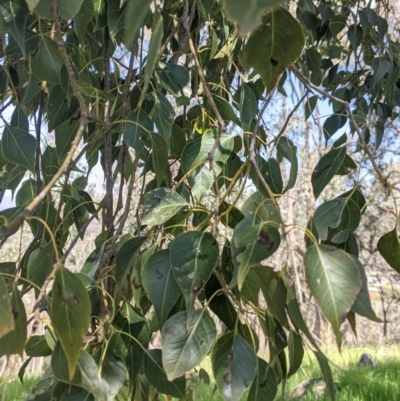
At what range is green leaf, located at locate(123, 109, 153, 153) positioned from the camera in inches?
25.5

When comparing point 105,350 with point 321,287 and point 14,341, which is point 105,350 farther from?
point 321,287

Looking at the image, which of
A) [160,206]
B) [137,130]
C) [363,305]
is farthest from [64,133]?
[363,305]

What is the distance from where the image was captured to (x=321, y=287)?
39 centimetres

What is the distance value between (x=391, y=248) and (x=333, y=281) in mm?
151

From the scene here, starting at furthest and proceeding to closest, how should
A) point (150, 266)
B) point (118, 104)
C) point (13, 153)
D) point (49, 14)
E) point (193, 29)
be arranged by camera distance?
point (193, 29) → point (118, 104) → point (13, 153) → point (49, 14) → point (150, 266)

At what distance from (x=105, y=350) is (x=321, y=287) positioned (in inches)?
9.0

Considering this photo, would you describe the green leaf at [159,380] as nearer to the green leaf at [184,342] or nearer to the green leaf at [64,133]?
the green leaf at [184,342]

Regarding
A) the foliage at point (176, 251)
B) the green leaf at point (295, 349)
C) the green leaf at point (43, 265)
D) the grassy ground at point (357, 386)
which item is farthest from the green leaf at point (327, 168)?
the grassy ground at point (357, 386)

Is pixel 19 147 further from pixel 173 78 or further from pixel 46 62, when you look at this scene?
pixel 173 78

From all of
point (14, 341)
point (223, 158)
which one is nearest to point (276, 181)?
point (223, 158)

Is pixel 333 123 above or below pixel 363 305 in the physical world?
above

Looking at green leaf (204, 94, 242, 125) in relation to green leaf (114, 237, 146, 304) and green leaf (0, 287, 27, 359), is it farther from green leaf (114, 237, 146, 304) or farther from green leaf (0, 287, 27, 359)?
green leaf (0, 287, 27, 359)

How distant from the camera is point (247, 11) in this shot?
0.27 meters

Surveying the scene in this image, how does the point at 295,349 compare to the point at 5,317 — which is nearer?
the point at 5,317
